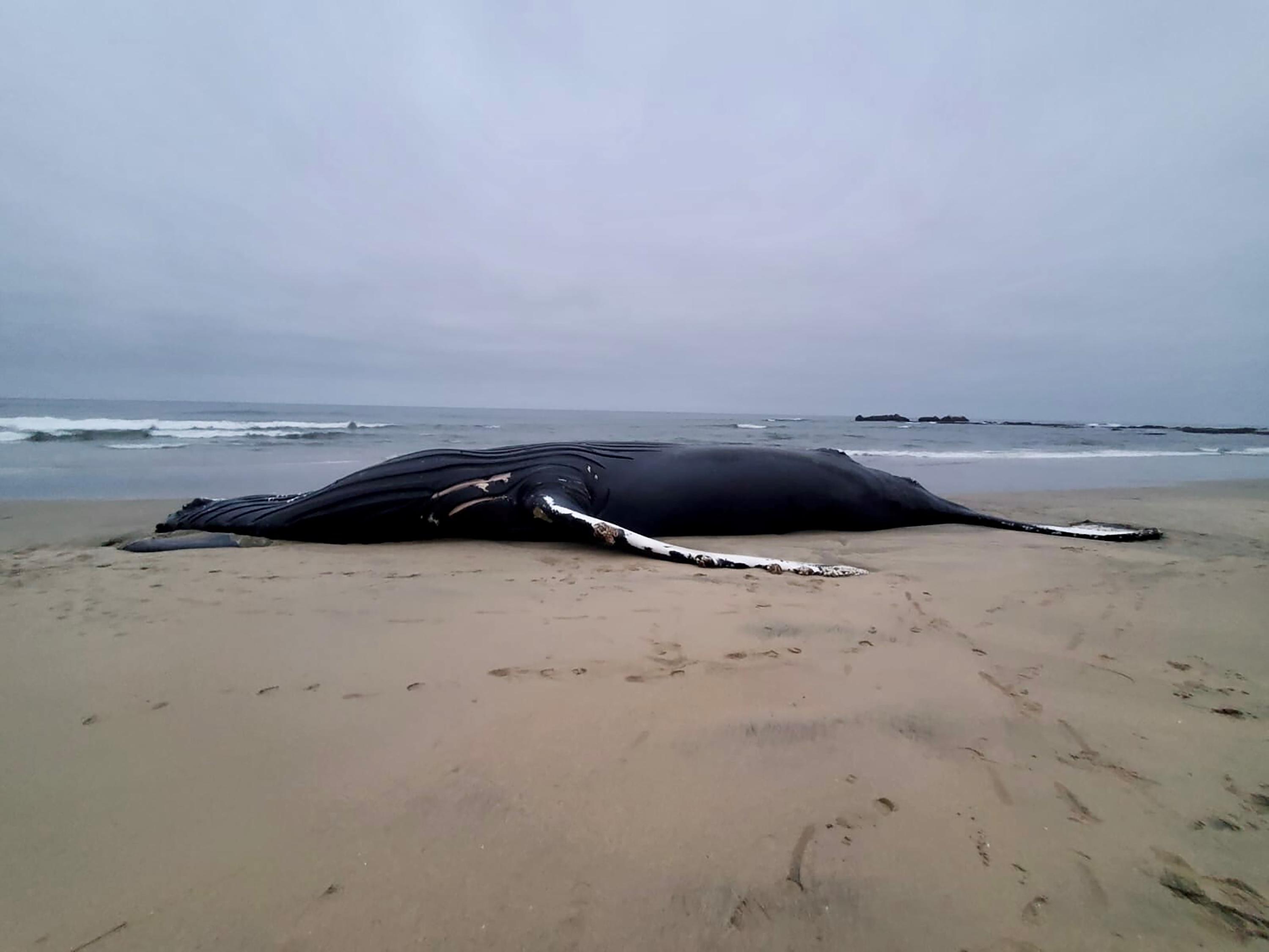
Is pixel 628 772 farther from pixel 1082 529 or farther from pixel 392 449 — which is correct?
pixel 392 449

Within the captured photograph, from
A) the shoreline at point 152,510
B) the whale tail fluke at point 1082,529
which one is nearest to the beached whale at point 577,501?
the whale tail fluke at point 1082,529

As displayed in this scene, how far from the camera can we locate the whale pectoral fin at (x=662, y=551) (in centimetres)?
410

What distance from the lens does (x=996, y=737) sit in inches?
75.0

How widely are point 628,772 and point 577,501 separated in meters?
3.97

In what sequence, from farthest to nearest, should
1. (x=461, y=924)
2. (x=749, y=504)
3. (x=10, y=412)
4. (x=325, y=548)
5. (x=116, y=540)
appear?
(x=10, y=412)
(x=749, y=504)
(x=116, y=540)
(x=325, y=548)
(x=461, y=924)

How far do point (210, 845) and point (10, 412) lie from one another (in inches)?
1603

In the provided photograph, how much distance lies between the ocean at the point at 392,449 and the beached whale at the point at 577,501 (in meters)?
4.10

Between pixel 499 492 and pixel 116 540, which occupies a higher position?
pixel 499 492

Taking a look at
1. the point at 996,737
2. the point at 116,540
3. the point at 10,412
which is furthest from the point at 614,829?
the point at 10,412

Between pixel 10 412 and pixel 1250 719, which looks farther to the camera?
pixel 10 412

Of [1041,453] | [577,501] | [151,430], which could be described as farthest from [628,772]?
[151,430]

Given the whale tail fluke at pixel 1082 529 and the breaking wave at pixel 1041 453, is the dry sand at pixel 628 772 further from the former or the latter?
the breaking wave at pixel 1041 453

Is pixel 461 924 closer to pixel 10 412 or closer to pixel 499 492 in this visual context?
pixel 499 492

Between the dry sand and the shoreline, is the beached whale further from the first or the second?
the dry sand
